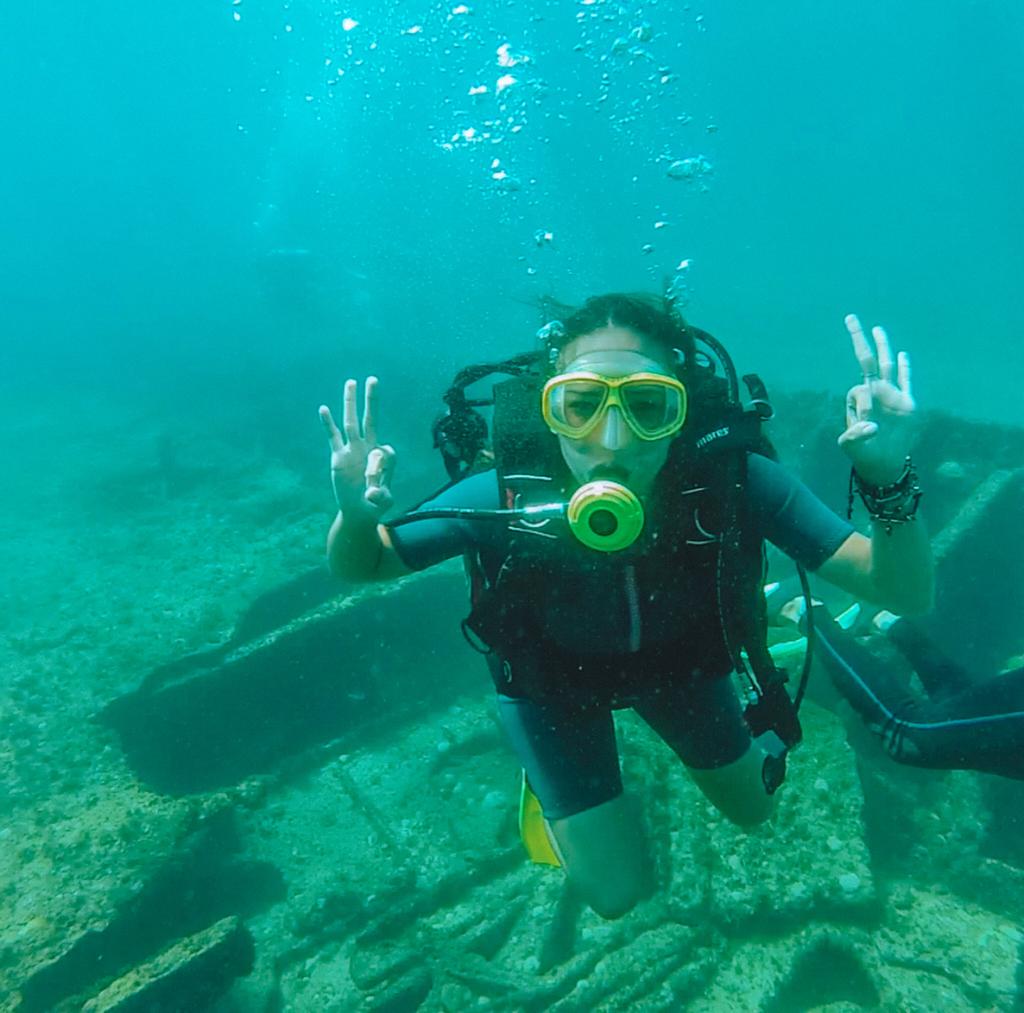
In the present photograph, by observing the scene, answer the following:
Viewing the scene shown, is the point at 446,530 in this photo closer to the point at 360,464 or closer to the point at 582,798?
the point at 360,464

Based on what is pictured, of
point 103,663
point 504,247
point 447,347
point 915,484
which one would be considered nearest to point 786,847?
point 915,484

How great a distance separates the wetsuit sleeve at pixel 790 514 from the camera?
10.5 feet

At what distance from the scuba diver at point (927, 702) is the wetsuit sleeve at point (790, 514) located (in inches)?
70.2

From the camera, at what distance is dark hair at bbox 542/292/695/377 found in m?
3.29

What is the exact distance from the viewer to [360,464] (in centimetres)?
308

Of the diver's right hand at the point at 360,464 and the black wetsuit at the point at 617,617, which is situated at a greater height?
the diver's right hand at the point at 360,464

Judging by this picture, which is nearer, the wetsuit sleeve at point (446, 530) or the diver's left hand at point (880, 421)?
the diver's left hand at point (880, 421)

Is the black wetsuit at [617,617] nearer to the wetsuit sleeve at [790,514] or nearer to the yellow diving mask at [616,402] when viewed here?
the wetsuit sleeve at [790,514]

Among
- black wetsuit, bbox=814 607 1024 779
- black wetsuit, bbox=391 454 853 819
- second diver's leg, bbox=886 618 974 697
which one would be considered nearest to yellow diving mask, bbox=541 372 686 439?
black wetsuit, bbox=391 454 853 819

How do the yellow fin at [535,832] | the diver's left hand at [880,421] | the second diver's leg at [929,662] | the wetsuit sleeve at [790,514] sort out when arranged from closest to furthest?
1. the diver's left hand at [880,421]
2. the wetsuit sleeve at [790,514]
3. the yellow fin at [535,832]
4. the second diver's leg at [929,662]

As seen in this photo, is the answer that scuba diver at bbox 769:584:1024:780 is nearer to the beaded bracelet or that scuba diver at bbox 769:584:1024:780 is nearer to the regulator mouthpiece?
the beaded bracelet

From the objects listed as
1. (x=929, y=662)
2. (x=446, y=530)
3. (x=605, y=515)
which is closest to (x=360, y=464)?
(x=446, y=530)

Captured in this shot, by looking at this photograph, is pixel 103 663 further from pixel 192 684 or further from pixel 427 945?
pixel 427 945

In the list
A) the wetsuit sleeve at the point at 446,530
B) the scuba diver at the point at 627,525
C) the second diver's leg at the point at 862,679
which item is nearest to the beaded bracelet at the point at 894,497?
the scuba diver at the point at 627,525
